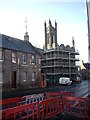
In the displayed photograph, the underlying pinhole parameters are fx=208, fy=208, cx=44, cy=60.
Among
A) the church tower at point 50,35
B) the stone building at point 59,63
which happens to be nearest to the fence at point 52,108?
the stone building at point 59,63

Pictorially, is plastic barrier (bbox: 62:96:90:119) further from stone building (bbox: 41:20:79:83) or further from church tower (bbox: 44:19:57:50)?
church tower (bbox: 44:19:57:50)

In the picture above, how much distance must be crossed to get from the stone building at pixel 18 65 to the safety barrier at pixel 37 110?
1822cm

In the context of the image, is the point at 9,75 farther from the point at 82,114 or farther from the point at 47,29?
Answer: the point at 47,29

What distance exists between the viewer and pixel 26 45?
38875 mm

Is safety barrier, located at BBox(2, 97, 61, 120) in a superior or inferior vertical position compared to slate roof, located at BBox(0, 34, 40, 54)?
inferior

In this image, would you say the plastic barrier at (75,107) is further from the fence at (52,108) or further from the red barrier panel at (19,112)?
the red barrier panel at (19,112)

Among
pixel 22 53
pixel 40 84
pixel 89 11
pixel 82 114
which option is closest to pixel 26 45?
pixel 22 53

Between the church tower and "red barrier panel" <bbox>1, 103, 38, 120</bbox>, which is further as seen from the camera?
the church tower

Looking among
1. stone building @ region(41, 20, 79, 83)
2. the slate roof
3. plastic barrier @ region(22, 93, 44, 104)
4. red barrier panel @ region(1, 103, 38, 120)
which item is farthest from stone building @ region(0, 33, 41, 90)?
stone building @ region(41, 20, 79, 83)

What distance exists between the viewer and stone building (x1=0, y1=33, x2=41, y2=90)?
29.8 meters

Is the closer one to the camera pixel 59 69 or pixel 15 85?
pixel 15 85

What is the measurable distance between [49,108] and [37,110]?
7.08 feet

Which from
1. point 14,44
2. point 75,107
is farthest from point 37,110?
point 14,44

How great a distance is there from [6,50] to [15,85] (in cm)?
565
